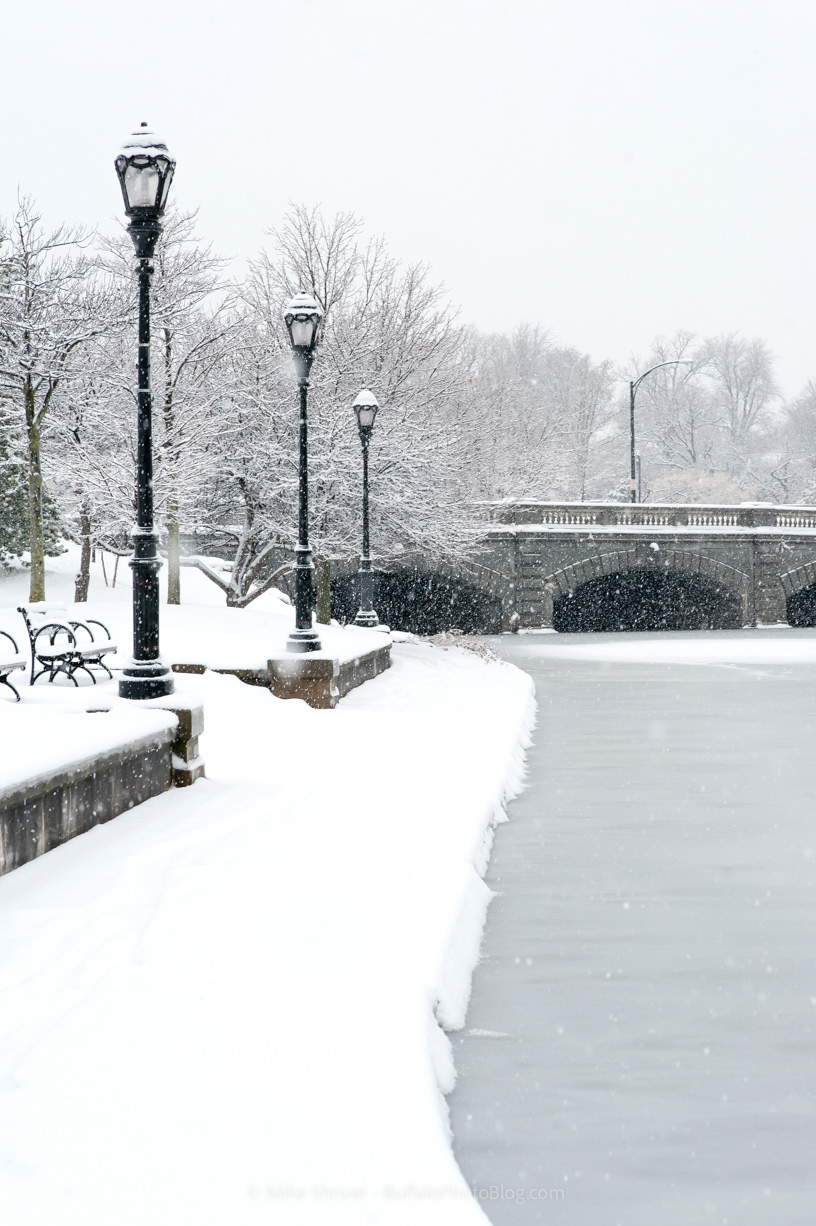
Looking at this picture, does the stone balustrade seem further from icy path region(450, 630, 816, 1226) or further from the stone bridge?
icy path region(450, 630, 816, 1226)

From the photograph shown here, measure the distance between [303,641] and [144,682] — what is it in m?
4.98

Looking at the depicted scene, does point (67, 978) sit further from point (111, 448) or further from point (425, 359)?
point (425, 359)

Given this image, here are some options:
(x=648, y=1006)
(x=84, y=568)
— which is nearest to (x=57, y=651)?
(x=648, y=1006)

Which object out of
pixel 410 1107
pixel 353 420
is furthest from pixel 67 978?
pixel 353 420

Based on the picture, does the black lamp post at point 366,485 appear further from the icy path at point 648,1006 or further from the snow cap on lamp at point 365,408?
the icy path at point 648,1006

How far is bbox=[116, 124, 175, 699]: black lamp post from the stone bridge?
2873cm

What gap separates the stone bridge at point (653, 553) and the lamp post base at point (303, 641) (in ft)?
79.2

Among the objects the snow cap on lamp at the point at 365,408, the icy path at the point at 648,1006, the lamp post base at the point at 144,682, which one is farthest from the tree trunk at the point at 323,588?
the lamp post base at the point at 144,682

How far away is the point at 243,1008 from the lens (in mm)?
4051

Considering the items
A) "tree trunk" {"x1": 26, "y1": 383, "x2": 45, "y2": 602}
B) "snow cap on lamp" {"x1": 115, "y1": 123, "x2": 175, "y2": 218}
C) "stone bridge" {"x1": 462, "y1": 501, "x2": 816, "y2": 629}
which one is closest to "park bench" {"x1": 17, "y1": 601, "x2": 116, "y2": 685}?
"snow cap on lamp" {"x1": 115, "y1": 123, "x2": 175, "y2": 218}

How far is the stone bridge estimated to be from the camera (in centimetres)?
3919

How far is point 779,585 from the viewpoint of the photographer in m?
42.7

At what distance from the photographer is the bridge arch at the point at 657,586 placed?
40.1 meters

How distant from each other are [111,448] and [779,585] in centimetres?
2563
